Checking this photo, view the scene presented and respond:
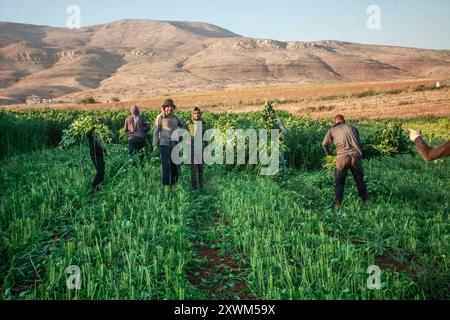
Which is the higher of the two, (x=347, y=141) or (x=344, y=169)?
(x=347, y=141)

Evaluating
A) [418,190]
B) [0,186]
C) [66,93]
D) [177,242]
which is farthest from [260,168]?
[66,93]

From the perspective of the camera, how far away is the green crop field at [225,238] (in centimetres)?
483

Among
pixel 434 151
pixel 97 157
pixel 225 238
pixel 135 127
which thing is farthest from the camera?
pixel 135 127

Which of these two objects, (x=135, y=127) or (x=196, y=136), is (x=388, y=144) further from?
(x=135, y=127)

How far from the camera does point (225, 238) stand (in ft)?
22.7

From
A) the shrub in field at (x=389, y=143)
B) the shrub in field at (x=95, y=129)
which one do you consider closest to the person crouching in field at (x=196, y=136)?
the shrub in field at (x=95, y=129)

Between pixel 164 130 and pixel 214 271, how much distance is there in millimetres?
4792

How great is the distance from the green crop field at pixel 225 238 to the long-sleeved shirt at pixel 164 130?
1.21 metres

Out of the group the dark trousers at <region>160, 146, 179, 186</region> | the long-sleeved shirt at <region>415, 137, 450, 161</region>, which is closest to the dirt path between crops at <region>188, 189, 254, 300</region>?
the dark trousers at <region>160, 146, 179, 186</region>

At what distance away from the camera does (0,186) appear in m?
10.8

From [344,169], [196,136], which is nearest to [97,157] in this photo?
[196,136]

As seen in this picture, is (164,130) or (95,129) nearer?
(164,130)

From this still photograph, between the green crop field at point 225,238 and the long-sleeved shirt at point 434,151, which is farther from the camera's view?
the green crop field at point 225,238

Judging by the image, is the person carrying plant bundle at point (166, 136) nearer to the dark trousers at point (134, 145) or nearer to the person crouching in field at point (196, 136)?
the person crouching in field at point (196, 136)
